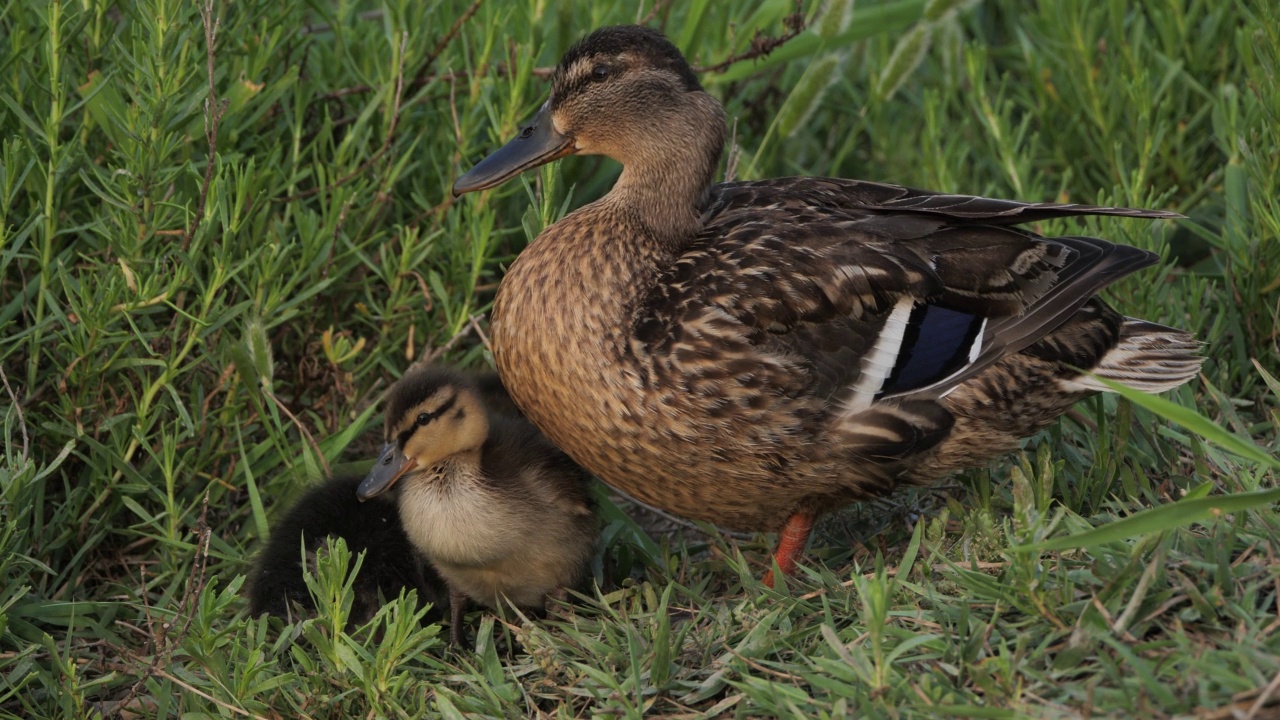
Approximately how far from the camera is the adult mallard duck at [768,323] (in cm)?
336

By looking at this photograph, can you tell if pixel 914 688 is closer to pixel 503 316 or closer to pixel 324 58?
pixel 503 316

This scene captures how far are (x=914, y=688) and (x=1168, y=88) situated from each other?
3115 millimetres

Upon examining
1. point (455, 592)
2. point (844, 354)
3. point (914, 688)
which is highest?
point (844, 354)

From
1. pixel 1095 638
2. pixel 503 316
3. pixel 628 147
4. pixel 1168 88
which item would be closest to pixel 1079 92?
pixel 1168 88

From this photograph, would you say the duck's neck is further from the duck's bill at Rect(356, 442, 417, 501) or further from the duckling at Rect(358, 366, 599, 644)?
the duck's bill at Rect(356, 442, 417, 501)

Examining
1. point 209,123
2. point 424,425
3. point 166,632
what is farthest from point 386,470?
point 209,123

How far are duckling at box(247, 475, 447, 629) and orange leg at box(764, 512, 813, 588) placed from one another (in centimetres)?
90

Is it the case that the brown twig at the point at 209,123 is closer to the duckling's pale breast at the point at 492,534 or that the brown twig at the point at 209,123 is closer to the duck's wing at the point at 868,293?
the duckling's pale breast at the point at 492,534

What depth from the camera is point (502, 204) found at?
184 inches

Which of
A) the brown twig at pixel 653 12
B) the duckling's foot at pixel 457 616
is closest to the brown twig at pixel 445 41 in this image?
the brown twig at pixel 653 12

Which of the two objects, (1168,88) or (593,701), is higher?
(1168,88)

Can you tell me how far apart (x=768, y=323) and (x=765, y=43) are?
51.8 inches

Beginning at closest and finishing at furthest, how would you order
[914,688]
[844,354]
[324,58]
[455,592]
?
[914,688] < [844,354] < [455,592] < [324,58]

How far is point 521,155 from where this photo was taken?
3.73m
